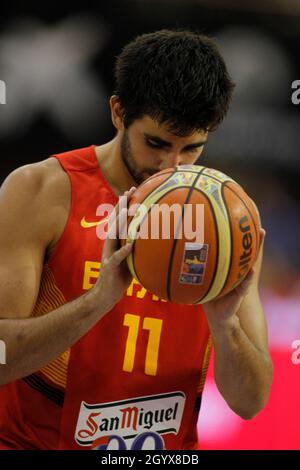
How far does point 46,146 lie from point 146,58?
3.44 meters

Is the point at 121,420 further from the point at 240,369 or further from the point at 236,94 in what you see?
the point at 236,94

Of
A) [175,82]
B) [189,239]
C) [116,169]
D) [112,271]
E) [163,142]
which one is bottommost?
[112,271]

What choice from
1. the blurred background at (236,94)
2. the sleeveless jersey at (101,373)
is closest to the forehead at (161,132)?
the sleeveless jersey at (101,373)

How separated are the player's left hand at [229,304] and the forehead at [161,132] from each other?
450mm

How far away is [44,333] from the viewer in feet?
6.86

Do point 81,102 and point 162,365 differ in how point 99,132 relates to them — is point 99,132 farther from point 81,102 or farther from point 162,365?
point 162,365

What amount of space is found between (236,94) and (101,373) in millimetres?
4096

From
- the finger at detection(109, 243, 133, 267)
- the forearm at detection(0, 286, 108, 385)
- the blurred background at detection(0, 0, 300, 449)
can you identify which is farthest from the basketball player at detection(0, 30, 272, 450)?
the blurred background at detection(0, 0, 300, 449)

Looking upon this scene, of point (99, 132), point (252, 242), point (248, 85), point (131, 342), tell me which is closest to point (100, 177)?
point (131, 342)

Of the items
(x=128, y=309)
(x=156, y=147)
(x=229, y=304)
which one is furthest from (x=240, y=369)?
(x=156, y=147)

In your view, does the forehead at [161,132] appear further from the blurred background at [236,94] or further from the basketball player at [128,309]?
the blurred background at [236,94]

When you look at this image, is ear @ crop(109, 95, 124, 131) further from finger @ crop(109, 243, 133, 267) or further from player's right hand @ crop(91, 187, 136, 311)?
finger @ crop(109, 243, 133, 267)

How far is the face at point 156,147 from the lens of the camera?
2.28 meters

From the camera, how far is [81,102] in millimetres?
5742
